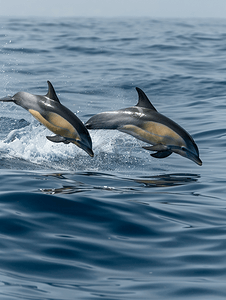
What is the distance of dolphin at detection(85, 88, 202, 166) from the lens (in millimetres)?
6980

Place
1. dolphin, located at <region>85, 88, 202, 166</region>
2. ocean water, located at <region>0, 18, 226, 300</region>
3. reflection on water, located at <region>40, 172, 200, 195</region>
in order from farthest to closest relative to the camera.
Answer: dolphin, located at <region>85, 88, 202, 166</region> → reflection on water, located at <region>40, 172, 200, 195</region> → ocean water, located at <region>0, 18, 226, 300</region>

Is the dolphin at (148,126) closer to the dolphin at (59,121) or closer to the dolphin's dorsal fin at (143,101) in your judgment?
the dolphin's dorsal fin at (143,101)

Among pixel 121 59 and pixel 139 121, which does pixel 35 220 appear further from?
pixel 121 59

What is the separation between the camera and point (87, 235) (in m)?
5.25

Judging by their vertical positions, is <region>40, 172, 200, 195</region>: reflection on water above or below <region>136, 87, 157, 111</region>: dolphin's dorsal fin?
below

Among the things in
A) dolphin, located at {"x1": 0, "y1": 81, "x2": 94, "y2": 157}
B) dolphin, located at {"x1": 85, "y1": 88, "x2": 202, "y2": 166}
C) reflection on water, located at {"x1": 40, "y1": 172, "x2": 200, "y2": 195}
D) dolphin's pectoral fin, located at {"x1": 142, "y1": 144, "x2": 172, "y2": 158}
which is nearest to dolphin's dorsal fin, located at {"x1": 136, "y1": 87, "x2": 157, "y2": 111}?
dolphin, located at {"x1": 85, "y1": 88, "x2": 202, "y2": 166}

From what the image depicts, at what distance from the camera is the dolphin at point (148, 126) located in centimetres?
698

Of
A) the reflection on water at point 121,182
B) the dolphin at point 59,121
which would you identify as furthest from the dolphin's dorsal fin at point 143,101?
the reflection on water at point 121,182

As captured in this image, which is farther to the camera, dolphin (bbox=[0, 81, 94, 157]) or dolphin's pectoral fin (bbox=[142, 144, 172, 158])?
dolphin's pectoral fin (bbox=[142, 144, 172, 158])

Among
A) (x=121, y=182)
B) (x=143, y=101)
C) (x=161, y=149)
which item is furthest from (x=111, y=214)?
(x=143, y=101)

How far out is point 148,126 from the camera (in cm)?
699

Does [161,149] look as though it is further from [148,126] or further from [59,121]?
[59,121]

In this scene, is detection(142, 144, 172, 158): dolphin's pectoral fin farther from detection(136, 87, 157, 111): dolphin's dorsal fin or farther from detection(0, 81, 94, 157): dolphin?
detection(0, 81, 94, 157): dolphin

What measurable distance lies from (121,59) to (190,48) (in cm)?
616
